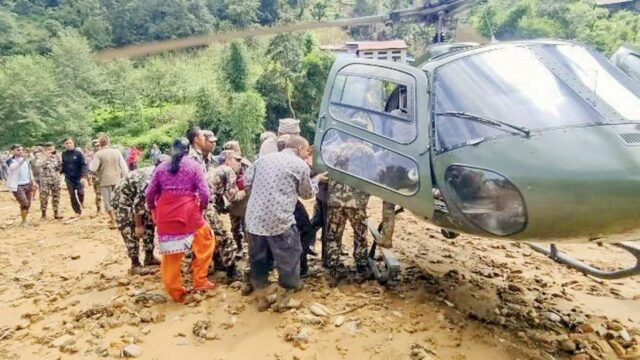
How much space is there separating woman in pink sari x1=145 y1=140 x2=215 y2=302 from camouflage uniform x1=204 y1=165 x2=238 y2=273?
39 cm

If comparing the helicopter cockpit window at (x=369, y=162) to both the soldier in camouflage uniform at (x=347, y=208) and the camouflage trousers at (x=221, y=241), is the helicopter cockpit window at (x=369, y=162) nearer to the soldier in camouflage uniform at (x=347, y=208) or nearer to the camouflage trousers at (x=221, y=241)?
the soldier in camouflage uniform at (x=347, y=208)

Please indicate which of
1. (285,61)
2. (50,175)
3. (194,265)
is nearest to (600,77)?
(194,265)

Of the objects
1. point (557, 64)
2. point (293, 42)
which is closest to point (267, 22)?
point (293, 42)

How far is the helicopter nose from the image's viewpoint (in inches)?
107

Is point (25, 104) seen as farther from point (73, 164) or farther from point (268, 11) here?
point (268, 11)

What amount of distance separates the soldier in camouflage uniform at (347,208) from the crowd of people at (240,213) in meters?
0.01

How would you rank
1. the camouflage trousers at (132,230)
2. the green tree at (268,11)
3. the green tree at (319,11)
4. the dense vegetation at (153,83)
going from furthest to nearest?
the green tree at (268,11) < the green tree at (319,11) < the dense vegetation at (153,83) < the camouflage trousers at (132,230)

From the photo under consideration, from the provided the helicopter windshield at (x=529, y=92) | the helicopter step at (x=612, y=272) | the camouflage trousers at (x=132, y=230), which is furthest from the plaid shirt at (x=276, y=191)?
the helicopter step at (x=612, y=272)

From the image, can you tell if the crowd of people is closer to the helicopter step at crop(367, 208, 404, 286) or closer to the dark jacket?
the helicopter step at crop(367, 208, 404, 286)

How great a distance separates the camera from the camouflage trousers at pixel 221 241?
15.9 ft

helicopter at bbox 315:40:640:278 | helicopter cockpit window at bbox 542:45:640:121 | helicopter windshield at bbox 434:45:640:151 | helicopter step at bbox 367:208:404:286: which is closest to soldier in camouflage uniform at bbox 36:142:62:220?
helicopter step at bbox 367:208:404:286

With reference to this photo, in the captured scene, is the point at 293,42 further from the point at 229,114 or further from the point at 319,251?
the point at 319,251

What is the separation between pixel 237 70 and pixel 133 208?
108ft

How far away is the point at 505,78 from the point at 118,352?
3.55 meters
